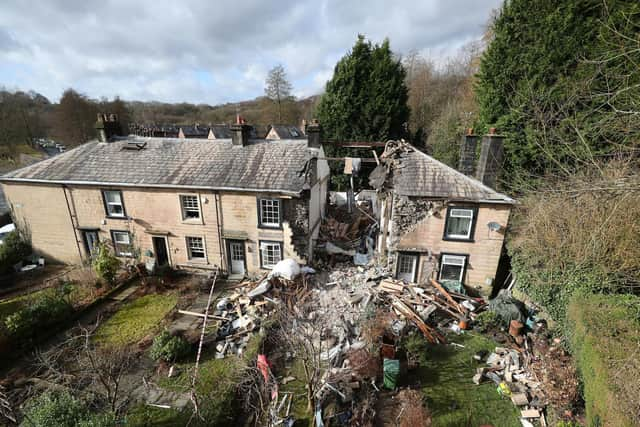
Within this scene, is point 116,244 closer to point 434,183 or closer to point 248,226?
point 248,226

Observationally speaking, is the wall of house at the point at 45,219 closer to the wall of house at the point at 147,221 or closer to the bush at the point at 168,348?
the wall of house at the point at 147,221

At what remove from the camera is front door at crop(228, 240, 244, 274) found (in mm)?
16219

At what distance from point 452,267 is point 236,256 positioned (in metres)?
12.1

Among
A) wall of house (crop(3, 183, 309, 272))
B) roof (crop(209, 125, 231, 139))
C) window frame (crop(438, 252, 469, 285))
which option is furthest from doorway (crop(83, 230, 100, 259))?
roof (crop(209, 125, 231, 139))

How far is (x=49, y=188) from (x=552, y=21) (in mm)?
30117

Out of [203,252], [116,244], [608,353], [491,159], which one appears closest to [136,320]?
[203,252]

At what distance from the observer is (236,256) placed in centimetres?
1650

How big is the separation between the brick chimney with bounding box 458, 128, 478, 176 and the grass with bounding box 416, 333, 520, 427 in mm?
8680

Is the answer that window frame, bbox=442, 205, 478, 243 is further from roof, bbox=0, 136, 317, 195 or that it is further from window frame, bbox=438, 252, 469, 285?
roof, bbox=0, 136, 317, 195

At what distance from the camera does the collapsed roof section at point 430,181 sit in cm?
1362

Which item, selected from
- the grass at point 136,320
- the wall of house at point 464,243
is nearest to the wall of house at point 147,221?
the grass at point 136,320

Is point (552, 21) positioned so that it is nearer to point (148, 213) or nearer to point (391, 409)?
point (391, 409)

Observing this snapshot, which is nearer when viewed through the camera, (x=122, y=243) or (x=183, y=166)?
(x=183, y=166)

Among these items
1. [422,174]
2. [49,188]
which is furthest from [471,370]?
[49,188]
